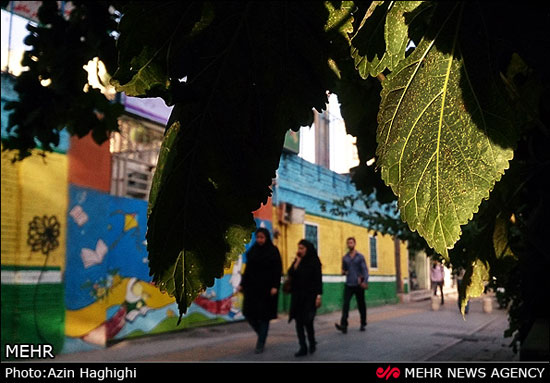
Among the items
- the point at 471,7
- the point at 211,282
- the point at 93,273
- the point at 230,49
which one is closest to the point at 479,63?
the point at 471,7

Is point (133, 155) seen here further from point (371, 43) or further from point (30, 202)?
point (371, 43)

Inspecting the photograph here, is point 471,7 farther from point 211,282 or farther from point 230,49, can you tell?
point 211,282

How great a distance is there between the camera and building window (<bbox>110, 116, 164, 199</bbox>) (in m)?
9.52

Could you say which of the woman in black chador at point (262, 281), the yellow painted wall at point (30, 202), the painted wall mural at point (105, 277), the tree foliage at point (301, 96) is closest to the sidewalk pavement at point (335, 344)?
the painted wall mural at point (105, 277)

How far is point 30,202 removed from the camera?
8.02 metres

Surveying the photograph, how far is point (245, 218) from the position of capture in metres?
0.75

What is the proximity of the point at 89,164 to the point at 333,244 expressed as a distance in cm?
1024

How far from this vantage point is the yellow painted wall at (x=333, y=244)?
48.9 feet

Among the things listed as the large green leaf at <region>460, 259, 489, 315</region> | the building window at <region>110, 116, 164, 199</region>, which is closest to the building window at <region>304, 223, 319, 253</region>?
the building window at <region>110, 116, 164, 199</region>

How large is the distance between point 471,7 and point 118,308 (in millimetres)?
9573

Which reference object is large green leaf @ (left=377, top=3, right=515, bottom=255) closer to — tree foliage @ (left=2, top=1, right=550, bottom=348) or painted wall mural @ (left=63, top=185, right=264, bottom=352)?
tree foliage @ (left=2, top=1, right=550, bottom=348)

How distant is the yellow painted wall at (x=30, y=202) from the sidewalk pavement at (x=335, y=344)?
5.30 feet
